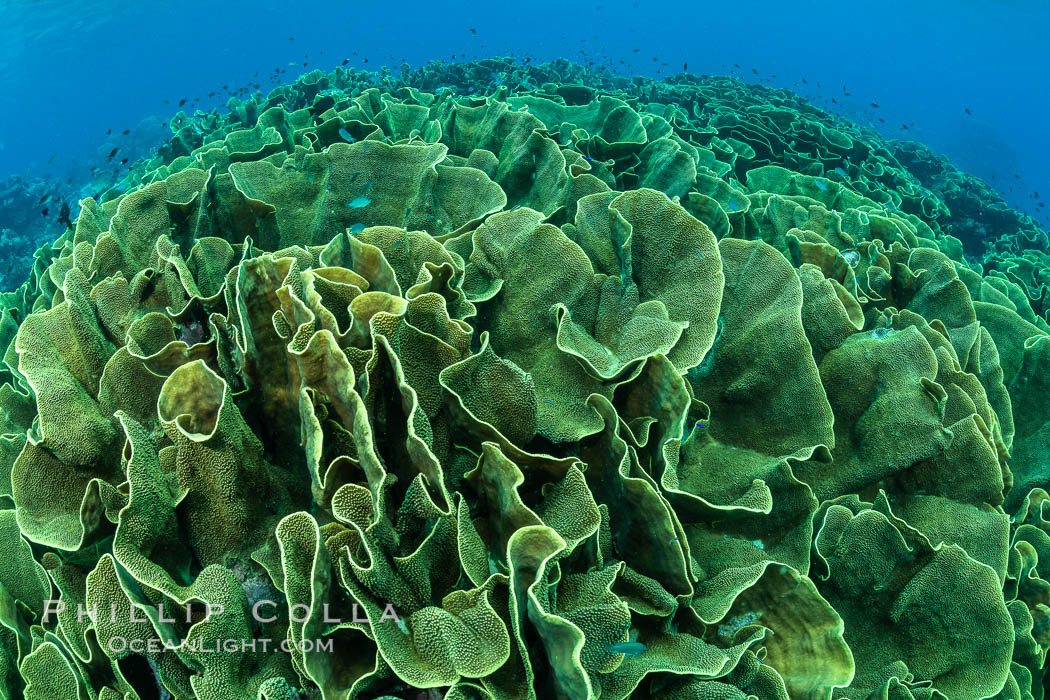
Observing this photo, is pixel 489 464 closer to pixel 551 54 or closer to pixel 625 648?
pixel 625 648

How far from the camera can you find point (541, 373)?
2244 mm

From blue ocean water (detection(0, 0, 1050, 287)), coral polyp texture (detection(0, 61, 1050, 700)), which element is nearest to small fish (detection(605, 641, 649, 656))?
coral polyp texture (detection(0, 61, 1050, 700))

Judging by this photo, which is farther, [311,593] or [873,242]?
[873,242]

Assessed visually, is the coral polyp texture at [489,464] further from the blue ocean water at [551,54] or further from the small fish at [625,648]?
the blue ocean water at [551,54]

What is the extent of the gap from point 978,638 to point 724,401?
1.24 metres

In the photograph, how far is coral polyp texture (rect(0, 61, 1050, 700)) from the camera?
1.51 meters

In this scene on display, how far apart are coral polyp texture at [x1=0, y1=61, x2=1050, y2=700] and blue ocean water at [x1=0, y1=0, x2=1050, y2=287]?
17.7m

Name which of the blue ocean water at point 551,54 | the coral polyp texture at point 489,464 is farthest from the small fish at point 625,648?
the blue ocean water at point 551,54

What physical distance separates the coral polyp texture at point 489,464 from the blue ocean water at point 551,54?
58.1 feet

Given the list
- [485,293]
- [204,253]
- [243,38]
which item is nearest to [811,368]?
[485,293]

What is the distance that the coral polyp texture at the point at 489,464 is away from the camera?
1512 mm

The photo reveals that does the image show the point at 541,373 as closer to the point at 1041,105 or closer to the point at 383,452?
the point at 383,452

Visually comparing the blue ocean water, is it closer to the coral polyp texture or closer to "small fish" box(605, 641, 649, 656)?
the coral polyp texture

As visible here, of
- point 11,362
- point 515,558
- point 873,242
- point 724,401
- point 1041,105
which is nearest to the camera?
point 515,558
